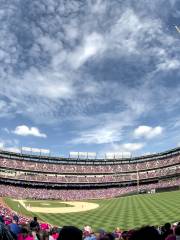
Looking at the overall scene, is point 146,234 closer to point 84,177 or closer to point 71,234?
point 71,234

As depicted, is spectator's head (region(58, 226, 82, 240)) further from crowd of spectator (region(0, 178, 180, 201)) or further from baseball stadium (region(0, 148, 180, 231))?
crowd of spectator (region(0, 178, 180, 201))

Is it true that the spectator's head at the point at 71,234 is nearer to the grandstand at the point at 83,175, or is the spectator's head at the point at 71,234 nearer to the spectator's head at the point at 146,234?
the spectator's head at the point at 146,234

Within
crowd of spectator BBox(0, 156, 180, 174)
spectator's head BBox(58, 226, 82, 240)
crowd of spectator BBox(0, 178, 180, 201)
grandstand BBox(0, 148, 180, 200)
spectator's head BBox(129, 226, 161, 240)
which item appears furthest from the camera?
crowd of spectator BBox(0, 156, 180, 174)

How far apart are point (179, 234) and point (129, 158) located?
14815 centimetres

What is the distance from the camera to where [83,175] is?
138250 mm

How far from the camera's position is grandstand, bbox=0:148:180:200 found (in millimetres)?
115000

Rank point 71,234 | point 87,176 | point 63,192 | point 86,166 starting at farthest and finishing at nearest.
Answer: point 86,166 < point 87,176 < point 63,192 < point 71,234

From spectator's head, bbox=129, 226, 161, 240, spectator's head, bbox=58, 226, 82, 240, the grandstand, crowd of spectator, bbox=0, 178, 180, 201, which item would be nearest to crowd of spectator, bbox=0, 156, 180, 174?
the grandstand

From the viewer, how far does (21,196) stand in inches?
4063

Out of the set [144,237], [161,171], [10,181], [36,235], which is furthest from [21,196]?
[144,237]

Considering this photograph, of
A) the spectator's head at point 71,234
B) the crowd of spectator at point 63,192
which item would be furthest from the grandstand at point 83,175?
the spectator's head at point 71,234

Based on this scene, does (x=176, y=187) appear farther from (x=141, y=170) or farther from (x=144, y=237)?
(x=144, y=237)

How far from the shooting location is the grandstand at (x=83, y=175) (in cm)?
11500

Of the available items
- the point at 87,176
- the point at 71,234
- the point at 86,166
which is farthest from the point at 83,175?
the point at 71,234
